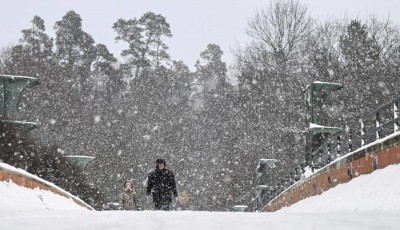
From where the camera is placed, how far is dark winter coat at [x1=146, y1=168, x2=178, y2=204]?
13.7m

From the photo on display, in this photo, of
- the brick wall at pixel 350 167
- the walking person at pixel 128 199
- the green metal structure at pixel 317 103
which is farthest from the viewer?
the green metal structure at pixel 317 103

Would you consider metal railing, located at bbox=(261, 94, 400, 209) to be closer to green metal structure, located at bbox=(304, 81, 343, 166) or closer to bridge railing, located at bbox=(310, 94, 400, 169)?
bridge railing, located at bbox=(310, 94, 400, 169)

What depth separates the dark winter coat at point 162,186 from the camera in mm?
13695

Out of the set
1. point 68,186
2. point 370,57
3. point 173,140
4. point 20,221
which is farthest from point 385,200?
point 173,140

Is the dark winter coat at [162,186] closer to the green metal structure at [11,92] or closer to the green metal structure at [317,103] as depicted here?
the green metal structure at [11,92]

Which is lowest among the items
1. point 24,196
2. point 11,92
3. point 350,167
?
point 24,196

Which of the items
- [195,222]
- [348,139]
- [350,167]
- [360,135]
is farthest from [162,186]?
[195,222]

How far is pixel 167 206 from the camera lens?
13859 mm

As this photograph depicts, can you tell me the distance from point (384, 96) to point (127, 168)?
2492cm

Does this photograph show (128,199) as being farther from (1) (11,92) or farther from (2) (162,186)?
(1) (11,92)

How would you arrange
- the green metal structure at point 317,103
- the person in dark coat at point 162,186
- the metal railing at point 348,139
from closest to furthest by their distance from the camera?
the person in dark coat at point 162,186
the metal railing at point 348,139
the green metal structure at point 317,103

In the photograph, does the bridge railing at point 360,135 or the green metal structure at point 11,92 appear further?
the green metal structure at point 11,92

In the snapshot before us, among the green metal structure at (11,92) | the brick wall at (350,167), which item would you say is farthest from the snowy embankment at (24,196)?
the brick wall at (350,167)

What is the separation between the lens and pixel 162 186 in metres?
13.7
